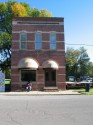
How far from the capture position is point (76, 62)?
315 feet

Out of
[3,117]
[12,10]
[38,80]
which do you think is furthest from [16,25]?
[3,117]

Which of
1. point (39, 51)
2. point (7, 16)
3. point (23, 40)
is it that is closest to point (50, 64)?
point (39, 51)

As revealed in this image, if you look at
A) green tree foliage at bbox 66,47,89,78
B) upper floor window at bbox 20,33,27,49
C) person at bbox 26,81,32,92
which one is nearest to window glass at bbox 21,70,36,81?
person at bbox 26,81,32,92

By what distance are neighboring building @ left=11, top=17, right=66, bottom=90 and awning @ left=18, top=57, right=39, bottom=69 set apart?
0.54 feet

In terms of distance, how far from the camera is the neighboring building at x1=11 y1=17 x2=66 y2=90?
1578 inches

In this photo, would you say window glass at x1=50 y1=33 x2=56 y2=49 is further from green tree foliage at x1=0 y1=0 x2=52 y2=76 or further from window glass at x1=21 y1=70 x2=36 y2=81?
green tree foliage at x1=0 y1=0 x2=52 y2=76

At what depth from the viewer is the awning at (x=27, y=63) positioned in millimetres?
38906

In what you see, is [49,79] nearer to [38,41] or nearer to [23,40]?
[38,41]

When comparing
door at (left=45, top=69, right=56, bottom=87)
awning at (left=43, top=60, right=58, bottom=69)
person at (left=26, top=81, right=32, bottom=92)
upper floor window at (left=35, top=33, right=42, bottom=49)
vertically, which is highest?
upper floor window at (left=35, top=33, right=42, bottom=49)

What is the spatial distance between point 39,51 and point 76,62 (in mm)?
56267

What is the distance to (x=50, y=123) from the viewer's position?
12.0 metres

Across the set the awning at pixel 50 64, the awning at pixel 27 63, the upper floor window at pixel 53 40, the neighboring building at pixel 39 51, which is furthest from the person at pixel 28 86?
the upper floor window at pixel 53 40

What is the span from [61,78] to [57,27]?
701 cm

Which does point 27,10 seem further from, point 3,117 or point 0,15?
point 3,117
